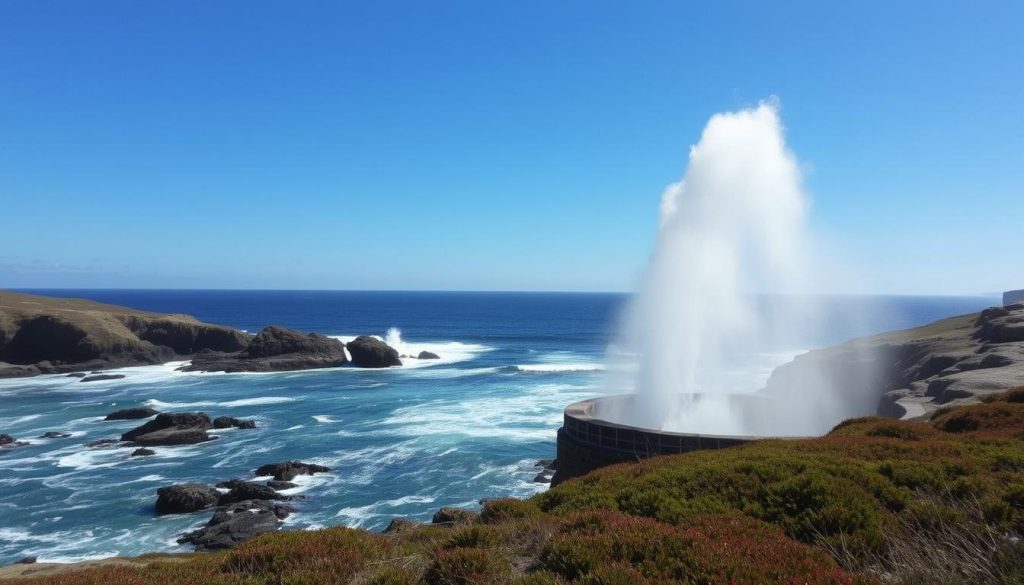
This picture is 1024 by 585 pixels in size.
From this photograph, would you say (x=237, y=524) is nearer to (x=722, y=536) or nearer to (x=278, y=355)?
(x=722, y=536)

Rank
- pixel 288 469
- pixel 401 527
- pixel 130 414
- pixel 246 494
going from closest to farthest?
pixel 401 527, pixel 246 494, pixel 288 469, pixel 130 414

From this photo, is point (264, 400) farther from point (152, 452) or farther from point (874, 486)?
point (874, 486)

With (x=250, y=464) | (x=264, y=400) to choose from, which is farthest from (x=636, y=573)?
(x=264, y=400)

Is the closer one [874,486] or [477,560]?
[477,560]

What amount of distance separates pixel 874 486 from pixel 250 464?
2912cm

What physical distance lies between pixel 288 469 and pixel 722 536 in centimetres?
2562

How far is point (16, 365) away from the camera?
64312 millimetres

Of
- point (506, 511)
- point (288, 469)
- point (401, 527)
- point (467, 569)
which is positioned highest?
point (467, 569)

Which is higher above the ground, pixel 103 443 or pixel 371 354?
pixel 371 354

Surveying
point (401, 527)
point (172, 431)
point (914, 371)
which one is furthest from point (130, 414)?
point (914, 371)

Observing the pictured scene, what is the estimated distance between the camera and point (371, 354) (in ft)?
228

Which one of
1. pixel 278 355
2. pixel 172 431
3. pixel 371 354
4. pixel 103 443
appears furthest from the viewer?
pixel 371 354

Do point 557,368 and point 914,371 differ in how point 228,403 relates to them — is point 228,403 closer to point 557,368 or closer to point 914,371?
point 557,368

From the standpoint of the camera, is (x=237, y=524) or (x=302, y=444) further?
(x=302, y=444)
